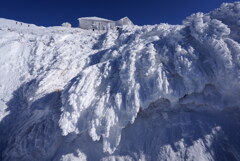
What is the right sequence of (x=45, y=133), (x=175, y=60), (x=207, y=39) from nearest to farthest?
(x=207, y=39), (x=175, y=60), (x=45, y=133)

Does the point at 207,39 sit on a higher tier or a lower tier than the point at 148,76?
higher

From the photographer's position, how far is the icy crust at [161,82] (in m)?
5.80

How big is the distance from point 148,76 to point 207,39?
2494mm

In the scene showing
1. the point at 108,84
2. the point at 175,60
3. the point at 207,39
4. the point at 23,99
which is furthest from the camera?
the point at 23,99

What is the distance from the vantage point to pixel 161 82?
6203 mm

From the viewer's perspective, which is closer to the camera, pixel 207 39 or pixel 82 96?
pixel 207 39

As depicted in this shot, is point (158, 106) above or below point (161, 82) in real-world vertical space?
below

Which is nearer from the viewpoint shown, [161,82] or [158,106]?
[161,82]

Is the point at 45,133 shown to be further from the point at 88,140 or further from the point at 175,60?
the point at 175,60

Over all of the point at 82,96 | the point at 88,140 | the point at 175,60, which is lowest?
the point at 88,140

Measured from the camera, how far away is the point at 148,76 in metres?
6.53

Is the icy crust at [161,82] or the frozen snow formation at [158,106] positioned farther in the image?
the icy crust at [161,82]

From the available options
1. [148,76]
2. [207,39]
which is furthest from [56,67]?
[207,39]

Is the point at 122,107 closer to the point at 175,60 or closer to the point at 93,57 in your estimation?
the point at 175,60
